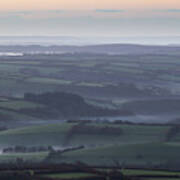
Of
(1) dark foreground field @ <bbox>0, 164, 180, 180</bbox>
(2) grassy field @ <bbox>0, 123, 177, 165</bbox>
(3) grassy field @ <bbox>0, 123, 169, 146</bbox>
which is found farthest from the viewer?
(3) grassy field @ <bbox>0, 123, 169, 146</bbox>

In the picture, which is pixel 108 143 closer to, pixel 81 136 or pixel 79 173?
pixel 81 136

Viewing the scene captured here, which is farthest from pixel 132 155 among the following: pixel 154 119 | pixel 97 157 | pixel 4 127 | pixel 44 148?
pixel 154 119

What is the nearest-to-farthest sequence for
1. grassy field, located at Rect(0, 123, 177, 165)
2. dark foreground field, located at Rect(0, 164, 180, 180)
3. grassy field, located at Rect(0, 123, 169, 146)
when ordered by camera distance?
1. dark foreground field, located at Rect(0, 164, 180, 180)
2. grassy field, located at Rect(0, 123, 177, 165)
3. grassy field, located at Rect(0, 123, 169, 146)

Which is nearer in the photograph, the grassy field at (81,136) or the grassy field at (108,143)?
the grassy field at (108,143)

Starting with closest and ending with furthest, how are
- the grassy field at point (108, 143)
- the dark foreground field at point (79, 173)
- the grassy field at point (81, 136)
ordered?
the dark foreground field at point (79, 173) → the grassy field at point (108, 143) → the grassy field at point (81, 136)

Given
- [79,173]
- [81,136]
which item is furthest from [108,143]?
[79,173]

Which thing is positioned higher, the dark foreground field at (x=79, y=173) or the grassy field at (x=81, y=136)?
the dark foreground field at (x=79, y=173)

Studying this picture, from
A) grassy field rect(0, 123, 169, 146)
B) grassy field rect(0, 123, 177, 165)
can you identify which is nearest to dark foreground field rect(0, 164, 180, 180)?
grassy field rect(0, 123, 177, 165)

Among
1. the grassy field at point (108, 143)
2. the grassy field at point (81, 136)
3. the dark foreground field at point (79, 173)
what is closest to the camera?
the dark foreground field at point (79, 173)

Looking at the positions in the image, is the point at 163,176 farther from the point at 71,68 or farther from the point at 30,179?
the point at 71,68

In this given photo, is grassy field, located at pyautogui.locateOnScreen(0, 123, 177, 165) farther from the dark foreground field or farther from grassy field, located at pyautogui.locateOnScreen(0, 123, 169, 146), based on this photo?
the dark foreground field

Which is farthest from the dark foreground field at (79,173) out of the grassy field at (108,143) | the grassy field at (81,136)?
the grassy field at (81,136)

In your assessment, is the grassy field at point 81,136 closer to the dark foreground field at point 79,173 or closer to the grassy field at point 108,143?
the grassy field at point 108,143
